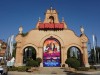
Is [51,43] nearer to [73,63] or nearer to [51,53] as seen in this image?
[51,53]

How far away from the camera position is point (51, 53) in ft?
144

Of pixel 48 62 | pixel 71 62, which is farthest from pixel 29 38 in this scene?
pixel 71 62

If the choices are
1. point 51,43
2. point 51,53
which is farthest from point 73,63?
point 51,43

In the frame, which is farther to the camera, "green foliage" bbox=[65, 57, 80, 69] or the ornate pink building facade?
the ornate pink building facade

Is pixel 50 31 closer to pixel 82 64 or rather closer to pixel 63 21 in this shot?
pixel 63 21

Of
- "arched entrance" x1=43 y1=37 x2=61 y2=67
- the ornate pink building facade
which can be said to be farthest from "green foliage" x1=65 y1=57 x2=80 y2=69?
"arched entrance" x1=43 y1=37 x2=61 y2=67

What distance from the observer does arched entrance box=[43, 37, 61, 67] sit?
43688mm

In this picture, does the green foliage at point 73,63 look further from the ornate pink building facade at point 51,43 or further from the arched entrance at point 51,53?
the arched entrance at point 51,53

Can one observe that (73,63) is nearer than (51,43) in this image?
Yes

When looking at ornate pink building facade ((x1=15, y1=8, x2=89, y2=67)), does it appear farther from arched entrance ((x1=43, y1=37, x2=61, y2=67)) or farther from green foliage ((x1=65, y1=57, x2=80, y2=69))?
green foliage ((x1=65, y1=57, x2=80, y2=69))

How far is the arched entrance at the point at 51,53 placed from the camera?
143ft

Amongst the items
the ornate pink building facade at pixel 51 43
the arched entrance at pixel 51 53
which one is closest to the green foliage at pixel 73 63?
the ornate pink building facade at pixel 51 43

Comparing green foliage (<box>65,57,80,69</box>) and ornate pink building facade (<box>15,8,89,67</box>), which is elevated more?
ornate pink building facade (<box>15,8,89,67</box>)

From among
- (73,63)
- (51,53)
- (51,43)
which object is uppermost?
(51,43)
